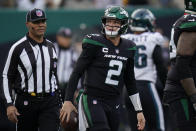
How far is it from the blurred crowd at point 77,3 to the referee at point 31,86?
5723 mm

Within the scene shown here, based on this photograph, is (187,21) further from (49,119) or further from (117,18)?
(49,119)

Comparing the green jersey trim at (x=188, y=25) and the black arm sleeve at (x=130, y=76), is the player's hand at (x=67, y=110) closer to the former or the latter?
the black arm sleeve at (x=130, y=76)

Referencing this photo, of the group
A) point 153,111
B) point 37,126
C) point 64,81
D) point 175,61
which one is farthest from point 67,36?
point 175,61

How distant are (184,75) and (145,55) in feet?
8.83

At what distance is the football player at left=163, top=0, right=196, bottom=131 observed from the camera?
5.27m

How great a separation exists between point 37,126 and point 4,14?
518 cm

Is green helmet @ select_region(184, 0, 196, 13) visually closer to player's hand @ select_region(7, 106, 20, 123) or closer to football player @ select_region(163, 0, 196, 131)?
football player @ select_region(163, 0, 196, 131)

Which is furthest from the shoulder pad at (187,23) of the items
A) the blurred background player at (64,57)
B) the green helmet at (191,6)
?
the blurred background player at (64,57)

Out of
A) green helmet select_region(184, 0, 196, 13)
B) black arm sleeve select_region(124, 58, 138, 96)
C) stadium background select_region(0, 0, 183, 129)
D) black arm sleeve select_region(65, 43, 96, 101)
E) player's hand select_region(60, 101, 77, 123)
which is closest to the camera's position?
green helmet select_region(184, 0, 196, 13)

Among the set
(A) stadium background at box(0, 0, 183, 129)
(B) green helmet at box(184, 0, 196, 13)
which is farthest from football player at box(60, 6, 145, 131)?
(A) stadium background at box(0, 0, 183, 129)

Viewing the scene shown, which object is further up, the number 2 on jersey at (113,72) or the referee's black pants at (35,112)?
the number 2 on jersey at (113,72)

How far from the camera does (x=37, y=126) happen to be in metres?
6.89

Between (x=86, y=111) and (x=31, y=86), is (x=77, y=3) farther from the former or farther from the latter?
(x=86, y=111)

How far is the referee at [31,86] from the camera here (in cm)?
671
